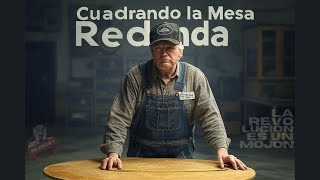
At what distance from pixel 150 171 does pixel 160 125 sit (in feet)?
1.92

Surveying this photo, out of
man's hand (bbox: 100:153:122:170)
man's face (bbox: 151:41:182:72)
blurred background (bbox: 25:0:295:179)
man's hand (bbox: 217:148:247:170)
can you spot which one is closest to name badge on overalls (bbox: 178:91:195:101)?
man's face (bbox: 151:41:182:72)

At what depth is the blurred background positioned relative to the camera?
4.16 m

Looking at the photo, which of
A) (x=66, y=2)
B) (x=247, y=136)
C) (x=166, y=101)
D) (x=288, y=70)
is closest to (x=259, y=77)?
(x=288, y=70)

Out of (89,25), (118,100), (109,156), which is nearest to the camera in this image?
→ (109,156)

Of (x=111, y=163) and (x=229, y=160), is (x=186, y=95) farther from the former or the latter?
(x=111, y=163)

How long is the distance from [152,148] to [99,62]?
1.24 meters

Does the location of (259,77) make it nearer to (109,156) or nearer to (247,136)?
(247,136)

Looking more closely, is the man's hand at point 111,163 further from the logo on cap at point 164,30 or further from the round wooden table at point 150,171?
the logo on cap at point 164,30

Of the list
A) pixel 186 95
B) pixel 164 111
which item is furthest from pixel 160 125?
pixel 186 95

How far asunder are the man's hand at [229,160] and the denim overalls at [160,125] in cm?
37

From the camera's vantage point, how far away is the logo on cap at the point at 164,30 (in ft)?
9.86

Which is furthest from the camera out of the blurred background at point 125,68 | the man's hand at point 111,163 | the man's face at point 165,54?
the blurred background at point 125,68

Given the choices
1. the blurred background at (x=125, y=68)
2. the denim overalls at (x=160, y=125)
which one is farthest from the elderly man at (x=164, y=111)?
the blurred background at (x=125, y=68)

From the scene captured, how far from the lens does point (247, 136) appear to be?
4215 millimetres
